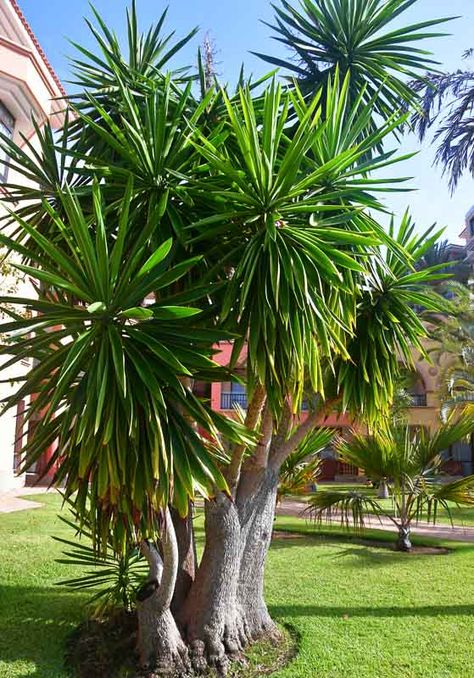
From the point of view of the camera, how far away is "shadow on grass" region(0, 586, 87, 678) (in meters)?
5.45

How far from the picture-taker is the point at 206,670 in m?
5.18

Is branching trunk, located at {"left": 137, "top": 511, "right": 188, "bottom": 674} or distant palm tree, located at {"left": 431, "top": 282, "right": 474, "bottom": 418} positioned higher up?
distant palm tree, located at {"left": 431, "top": 282, "right": 474, "bottom": 418}

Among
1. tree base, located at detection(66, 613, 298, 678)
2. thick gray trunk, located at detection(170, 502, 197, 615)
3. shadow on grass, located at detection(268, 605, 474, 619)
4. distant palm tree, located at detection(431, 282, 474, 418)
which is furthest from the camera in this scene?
distant palm tree, located at detection(431, 282, 474, 418)

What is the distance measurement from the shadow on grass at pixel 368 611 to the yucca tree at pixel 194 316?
1.05 m

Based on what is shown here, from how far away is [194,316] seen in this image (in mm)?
4930

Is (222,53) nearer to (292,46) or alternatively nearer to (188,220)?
(292,46)

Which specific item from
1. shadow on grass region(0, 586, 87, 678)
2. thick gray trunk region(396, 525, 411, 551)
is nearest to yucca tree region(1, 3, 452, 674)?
shadow on grass region(0, 586, 87, 678)

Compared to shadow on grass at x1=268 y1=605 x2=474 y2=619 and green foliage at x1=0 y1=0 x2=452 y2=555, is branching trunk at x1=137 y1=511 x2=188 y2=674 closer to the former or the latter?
green foliage at x1=0 y1=0 x2=452 y2=555

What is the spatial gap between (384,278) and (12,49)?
12231mm

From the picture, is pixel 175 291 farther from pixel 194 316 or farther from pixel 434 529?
pixel 434 529

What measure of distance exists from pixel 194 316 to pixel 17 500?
538 inches

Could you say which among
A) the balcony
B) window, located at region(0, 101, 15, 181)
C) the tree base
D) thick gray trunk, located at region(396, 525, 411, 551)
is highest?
window, located at region(0, 101, 15, 181)

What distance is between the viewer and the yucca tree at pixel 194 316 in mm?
4176

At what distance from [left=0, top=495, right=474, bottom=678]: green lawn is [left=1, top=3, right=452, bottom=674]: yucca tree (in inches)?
34.8
